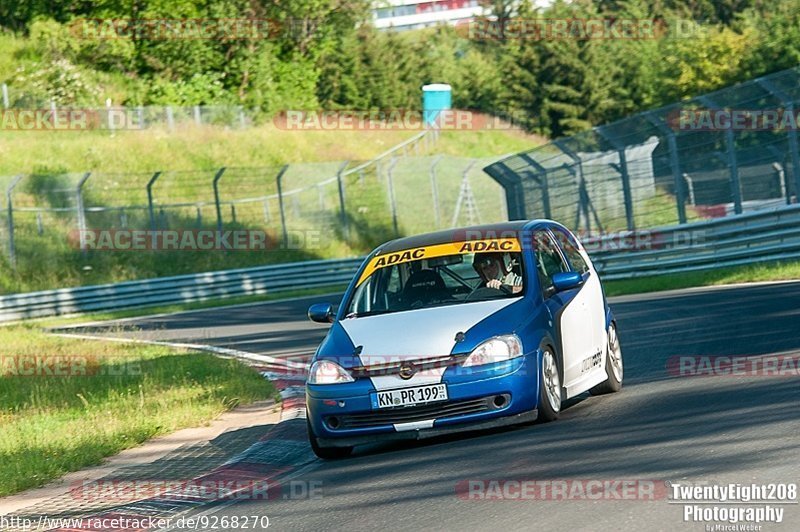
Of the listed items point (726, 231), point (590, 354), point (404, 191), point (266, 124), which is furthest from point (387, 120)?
point (590, 354)

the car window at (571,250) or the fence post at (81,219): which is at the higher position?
the car window at (571,250)

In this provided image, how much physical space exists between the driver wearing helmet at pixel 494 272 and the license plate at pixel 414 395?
4.57 feet

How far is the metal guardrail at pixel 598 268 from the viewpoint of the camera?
22.7m

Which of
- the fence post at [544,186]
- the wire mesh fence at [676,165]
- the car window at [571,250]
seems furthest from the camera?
the fence post at [544,186]

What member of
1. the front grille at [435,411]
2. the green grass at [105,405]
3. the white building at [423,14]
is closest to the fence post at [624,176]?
the green grass at [105,405]

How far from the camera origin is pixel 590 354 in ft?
35.1

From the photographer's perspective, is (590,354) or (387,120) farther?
(387,120)

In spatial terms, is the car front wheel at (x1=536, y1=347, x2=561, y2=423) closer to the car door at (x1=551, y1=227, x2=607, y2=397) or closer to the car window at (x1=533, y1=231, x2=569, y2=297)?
the car door at (x1=551, y1=227, x2=607, y2=397)

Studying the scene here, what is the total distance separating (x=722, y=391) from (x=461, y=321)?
2224 mm

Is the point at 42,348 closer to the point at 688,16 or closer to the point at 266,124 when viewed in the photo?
the point at 266,124

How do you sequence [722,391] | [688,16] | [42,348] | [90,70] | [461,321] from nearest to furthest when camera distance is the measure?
[461,321]
[722,391]
[42,348]
[90,70]
[688,16]

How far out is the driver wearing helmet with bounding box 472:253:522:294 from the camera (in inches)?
409

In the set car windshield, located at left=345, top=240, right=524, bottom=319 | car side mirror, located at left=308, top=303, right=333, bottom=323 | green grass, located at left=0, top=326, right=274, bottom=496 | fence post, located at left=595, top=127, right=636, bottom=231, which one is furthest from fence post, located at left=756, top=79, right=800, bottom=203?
car side mirror, located at left=308, top=303, right=333, bottom=323

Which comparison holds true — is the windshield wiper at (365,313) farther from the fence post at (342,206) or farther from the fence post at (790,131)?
the fence post at (342,206)
